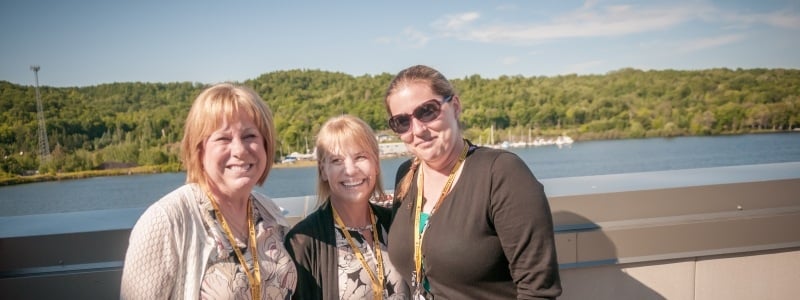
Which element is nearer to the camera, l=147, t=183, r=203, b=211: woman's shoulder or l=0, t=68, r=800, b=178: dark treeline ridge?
l=147, t=183, r=203, b=211: woman's shoulder

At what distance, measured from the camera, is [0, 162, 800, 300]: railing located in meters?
2.40

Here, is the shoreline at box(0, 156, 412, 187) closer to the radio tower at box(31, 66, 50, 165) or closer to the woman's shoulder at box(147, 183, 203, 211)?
the radio tower at box(31, 66, 50, 165)

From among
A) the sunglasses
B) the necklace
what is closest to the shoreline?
the necklace

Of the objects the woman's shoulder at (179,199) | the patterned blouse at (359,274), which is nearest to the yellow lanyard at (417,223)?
the patterned blouse at (359,274)

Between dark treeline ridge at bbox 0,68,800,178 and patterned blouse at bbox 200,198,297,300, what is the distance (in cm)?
42

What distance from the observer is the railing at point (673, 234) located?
94.7 inches

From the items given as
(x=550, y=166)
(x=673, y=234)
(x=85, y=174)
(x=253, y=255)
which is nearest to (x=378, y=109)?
(x=673, y=234)

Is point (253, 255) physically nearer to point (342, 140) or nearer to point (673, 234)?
point (342, 140)

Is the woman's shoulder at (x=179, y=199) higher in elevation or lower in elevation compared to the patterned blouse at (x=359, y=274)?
higher

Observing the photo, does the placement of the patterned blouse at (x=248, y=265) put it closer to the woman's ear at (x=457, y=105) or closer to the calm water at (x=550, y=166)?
the calm water at (x=550, y=166)

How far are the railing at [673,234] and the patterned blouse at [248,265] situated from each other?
369 millimetres

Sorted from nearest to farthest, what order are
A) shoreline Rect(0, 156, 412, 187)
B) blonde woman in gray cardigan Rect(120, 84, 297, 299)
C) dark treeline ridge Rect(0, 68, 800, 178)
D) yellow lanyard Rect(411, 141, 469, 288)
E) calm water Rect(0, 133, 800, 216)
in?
blonde woman in gray cardigan Rect(120, 84, 297, 299)
yellow lanyard Rect(411, 141, 469, 288)
calm water Rect(0, 133, 800, 216)
shoreline Rect(0, 156, 412, 187)
dark treeline ridge Rect(0, 68, 800, 178)

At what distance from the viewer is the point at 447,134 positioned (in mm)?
1913

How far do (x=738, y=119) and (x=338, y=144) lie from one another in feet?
112
